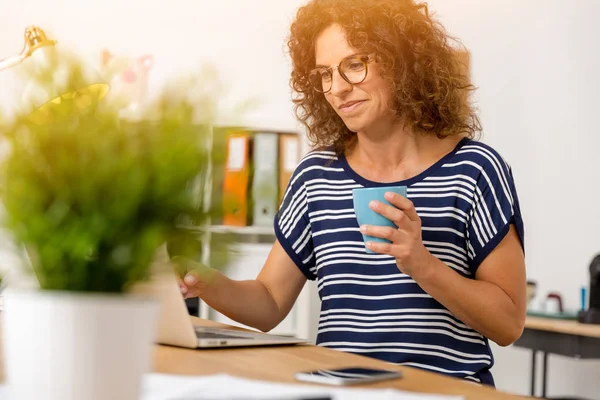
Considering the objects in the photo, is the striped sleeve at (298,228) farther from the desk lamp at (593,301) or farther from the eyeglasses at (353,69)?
the desk lamp at (593,301)

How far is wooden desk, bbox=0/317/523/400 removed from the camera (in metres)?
0.91

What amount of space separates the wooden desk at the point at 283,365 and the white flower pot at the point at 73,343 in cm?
41

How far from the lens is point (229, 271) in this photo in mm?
538

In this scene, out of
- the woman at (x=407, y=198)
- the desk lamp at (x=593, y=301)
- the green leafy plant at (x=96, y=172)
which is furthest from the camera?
the desk lamp at (x=593, y=301)

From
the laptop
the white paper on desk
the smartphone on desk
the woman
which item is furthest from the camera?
the woman

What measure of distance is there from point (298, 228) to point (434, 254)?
32 centimetres

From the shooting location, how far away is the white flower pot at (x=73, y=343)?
1.71 ft

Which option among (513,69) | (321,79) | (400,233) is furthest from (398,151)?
(513,69)

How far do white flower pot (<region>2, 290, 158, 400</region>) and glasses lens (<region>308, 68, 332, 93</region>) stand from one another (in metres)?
1.18

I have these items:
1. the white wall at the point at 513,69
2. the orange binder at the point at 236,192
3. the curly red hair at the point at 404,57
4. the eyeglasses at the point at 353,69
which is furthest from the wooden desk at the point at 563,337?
the orange binder at the point at 236,192

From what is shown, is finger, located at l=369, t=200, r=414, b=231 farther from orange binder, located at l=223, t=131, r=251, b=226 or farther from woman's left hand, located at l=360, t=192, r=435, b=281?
orange binder, located at l=223, t=131, r=251, b=226

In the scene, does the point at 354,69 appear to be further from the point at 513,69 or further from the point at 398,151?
the point at 513,69

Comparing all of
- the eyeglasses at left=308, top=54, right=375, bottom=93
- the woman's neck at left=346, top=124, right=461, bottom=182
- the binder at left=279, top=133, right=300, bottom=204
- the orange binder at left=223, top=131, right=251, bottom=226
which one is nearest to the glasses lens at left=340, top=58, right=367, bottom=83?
the eyeglasses at left=308, top=54, right=375, bottom=93

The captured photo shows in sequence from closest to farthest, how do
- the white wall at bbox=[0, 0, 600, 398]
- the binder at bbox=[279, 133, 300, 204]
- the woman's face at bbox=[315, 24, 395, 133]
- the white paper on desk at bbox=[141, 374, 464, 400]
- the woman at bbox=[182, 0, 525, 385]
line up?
the white paper on desk at bbox=[141, 374, 464, 400] → the woman at bbox=[182, 0, 525, 385] → the woman's face at bbox=[315, 24, 395, 133] → the binder at bbox=[279, 133, 300, 204] → the white wall at bbox=[0, 0, 600, 398]
